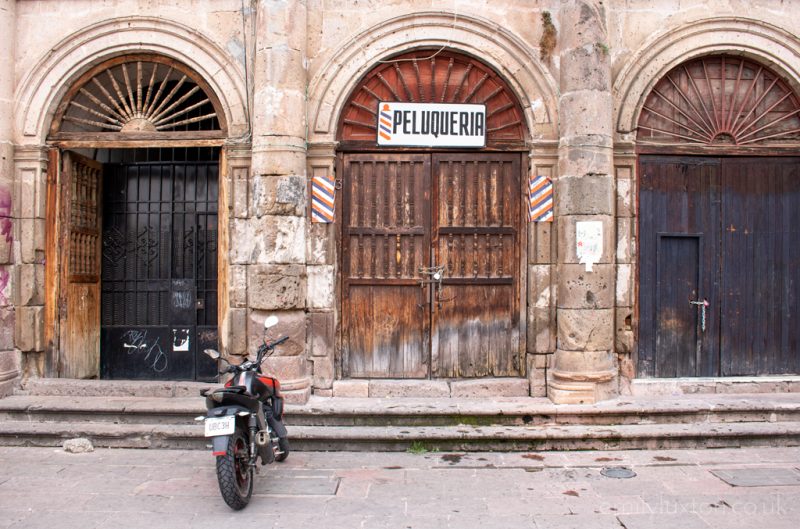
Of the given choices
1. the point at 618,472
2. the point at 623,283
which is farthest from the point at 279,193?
the point at 618,472

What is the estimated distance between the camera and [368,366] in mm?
7047

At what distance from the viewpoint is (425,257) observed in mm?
7004

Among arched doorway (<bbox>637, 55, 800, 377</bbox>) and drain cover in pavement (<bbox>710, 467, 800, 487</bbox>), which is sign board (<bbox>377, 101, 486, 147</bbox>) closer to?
arched doorway (<bbox>637, 55, 800, 377</bbox>)

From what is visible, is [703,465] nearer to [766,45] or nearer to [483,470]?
[483,470]

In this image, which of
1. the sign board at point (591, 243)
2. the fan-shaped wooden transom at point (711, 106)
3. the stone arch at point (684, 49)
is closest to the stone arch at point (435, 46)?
the stone arch at point (684, 49)

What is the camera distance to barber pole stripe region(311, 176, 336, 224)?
682 cm

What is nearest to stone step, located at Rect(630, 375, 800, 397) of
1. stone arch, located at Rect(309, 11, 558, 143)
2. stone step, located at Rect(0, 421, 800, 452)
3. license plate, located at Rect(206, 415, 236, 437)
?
stone step, located at Rect(0, 421, 800, 452)

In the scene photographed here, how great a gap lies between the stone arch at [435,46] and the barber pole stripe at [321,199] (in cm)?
48

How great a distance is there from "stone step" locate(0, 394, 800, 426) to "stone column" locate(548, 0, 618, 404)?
0.28 meters

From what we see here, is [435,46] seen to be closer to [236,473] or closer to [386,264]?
[386,264]

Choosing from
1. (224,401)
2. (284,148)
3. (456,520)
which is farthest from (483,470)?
(284,148)

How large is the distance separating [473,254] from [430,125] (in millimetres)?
1559

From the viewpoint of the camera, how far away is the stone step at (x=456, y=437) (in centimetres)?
593

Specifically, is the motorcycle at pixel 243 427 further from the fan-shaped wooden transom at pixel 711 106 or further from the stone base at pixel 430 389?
the fan-shaped wooden transom at pixel 711 106
